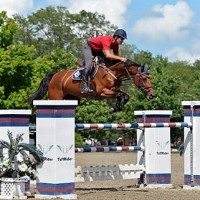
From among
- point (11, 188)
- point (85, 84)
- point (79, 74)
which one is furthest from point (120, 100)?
point (11, 188)

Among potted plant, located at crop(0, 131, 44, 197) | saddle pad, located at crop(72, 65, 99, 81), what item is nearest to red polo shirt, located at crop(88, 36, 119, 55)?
saddle pad, located at crop(72, 65, 99, 81)

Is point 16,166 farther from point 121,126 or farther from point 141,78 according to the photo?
point 141,78

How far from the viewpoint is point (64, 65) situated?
48.9 m

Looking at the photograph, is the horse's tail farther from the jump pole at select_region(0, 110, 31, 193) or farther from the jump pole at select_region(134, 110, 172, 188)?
the jump pole at select_region(134, 110, 172, 188)

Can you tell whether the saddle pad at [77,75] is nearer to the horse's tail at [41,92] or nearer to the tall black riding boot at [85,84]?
the tall black riding boot at [85,84]

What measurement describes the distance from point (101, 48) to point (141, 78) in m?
0.97

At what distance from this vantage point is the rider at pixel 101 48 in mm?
11980

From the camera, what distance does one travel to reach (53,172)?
10.5 meters

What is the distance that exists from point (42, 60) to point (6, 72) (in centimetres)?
366

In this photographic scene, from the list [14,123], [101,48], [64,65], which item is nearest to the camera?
[14,123]

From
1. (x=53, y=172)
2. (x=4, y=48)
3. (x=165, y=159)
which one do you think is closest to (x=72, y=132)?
(x=53, y=172)

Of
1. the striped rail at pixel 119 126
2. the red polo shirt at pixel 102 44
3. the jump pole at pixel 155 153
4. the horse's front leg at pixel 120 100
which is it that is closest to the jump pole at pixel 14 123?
the striped rail at pixel 119 126

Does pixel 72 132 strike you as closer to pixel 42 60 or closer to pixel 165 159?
pixel 165 159

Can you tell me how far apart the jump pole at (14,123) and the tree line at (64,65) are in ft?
13.7
